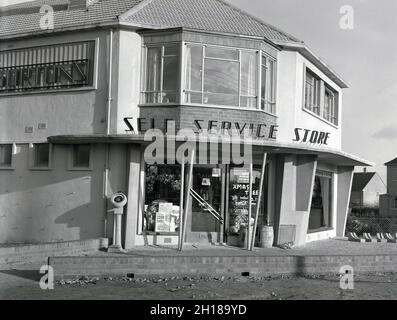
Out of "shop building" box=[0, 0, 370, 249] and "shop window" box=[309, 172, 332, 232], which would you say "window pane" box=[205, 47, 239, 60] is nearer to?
"shop building" box=[0, 0, 370, 249]

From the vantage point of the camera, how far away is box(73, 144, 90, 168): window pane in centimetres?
1605

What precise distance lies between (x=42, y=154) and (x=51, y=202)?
1.56 meters

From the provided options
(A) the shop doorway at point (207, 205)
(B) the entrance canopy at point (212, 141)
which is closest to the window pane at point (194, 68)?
(B) the entrance canopy at point (212, 141)

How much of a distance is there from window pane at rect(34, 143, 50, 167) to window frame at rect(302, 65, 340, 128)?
8.10 m

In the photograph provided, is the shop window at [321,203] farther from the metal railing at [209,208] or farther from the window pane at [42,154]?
the window pane at [42,154]

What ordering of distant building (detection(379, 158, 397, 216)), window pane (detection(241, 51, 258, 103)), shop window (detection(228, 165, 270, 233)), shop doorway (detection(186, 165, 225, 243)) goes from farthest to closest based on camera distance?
1. distant building (detection(379, 158, 397, 216))
2. shop window (detection(228, 165, 270, 233))
3. shop doorway (detection(186, 165, 225, 243))
4. window pane (detection(241, 51, 258, 103))

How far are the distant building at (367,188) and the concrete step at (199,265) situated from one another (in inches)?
2421

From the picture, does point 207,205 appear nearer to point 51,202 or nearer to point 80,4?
point 51,202

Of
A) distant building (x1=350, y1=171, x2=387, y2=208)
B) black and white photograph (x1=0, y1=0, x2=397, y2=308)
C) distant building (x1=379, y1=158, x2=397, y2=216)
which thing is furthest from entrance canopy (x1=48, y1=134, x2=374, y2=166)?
distant building (x1=350, y1=171, x2=387, y2=208)

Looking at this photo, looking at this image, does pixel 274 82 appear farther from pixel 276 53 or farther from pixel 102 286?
pixel 102 286

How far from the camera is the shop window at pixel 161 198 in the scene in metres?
15.9

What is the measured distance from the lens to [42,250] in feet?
42.9

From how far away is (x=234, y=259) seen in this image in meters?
11.7

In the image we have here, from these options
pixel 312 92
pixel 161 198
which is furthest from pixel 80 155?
pixel 312 92
